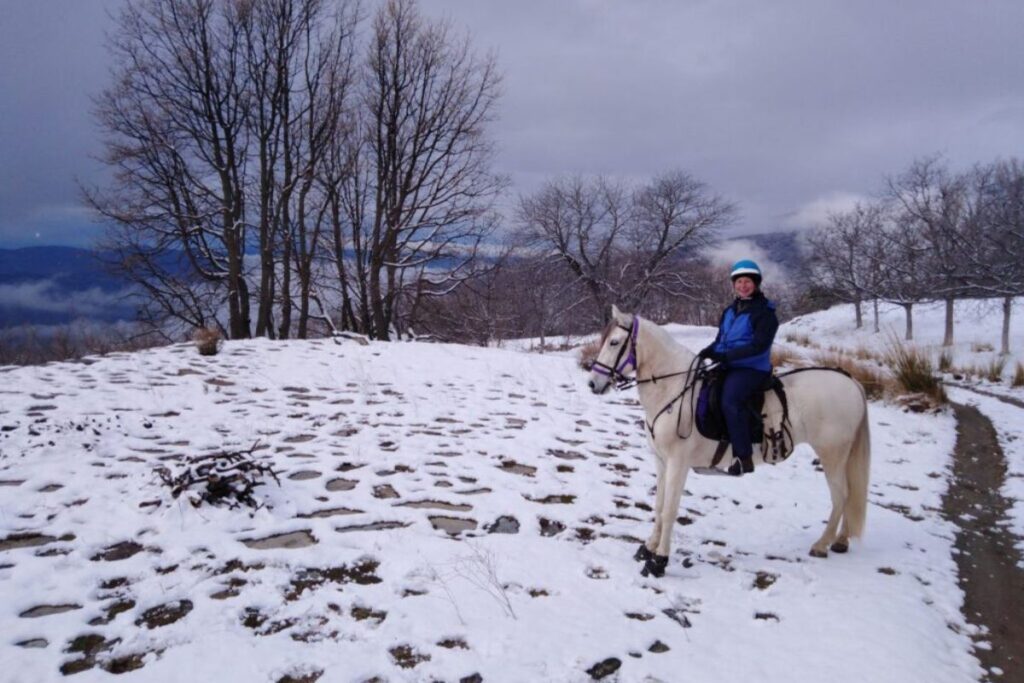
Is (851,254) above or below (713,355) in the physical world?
above

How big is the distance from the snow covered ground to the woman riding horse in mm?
958

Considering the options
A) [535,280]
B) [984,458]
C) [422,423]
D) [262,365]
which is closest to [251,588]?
[422,423]

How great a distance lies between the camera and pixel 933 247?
20.9 meters

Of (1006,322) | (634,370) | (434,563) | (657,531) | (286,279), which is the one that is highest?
(286,279)

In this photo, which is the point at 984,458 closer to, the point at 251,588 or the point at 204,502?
the point at 251,588

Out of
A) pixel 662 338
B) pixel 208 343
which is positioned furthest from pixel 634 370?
pixel 208 343

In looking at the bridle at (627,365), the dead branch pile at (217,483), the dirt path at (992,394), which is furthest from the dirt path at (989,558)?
the dead branch pile at (217,483)

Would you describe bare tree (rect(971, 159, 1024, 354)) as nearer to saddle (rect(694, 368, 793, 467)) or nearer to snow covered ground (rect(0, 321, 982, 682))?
→ snow covered ground (rect(0, 321, 982, 682))

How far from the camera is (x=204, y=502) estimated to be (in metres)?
3.89

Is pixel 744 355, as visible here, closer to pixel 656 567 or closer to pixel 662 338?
pixel 662 338

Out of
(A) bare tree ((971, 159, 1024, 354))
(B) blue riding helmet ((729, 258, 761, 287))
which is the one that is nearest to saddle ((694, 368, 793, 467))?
(B) blue riding helmet ((729, 258, 761, 287))

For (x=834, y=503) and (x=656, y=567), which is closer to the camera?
(x=656, y=567)

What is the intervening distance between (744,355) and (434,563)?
2.61 meters

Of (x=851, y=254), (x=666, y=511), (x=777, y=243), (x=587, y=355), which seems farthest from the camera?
(x=777, y=243)
